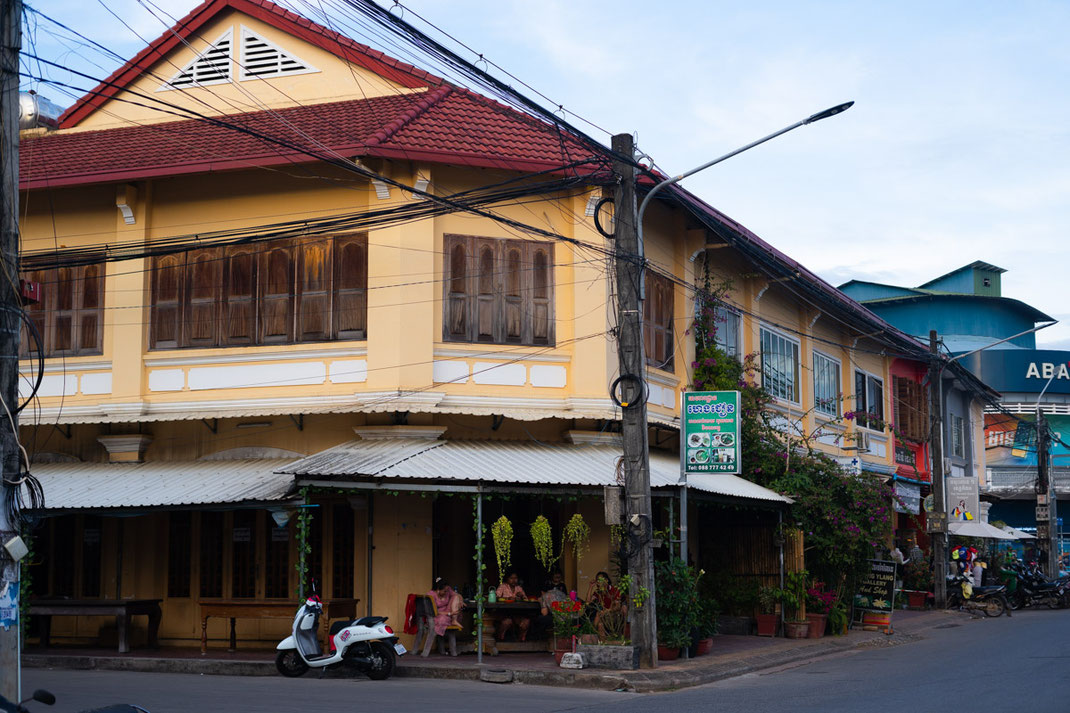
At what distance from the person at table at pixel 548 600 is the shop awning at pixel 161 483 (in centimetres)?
424

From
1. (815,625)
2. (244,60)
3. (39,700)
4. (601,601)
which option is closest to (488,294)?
(601,601)

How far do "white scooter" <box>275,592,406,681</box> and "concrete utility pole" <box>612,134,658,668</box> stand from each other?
3274mm

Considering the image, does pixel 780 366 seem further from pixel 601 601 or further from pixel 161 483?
pixel 161 483

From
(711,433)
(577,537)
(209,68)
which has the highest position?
(209,68)

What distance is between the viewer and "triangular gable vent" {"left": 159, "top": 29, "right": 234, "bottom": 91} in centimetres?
2084

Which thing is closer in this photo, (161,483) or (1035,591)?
(161,483)

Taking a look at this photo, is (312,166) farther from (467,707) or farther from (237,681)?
(467,707)

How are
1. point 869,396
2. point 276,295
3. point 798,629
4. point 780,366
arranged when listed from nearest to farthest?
point 276,295 → point 798,629 → point 780,366 → point 869,396

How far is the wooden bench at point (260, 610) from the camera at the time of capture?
17.0 m

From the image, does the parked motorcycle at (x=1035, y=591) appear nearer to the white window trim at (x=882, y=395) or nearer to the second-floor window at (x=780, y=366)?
the white window trim at (x=882, y=395)

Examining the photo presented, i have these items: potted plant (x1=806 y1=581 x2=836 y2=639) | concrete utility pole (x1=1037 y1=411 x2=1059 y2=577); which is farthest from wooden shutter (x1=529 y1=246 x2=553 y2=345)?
concrete utility pole (x1=1037 y1=411 x2=1059 y2=577)

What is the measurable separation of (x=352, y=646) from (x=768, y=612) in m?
9.08

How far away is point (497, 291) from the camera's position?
1889 centimetres

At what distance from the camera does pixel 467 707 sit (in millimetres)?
12672
